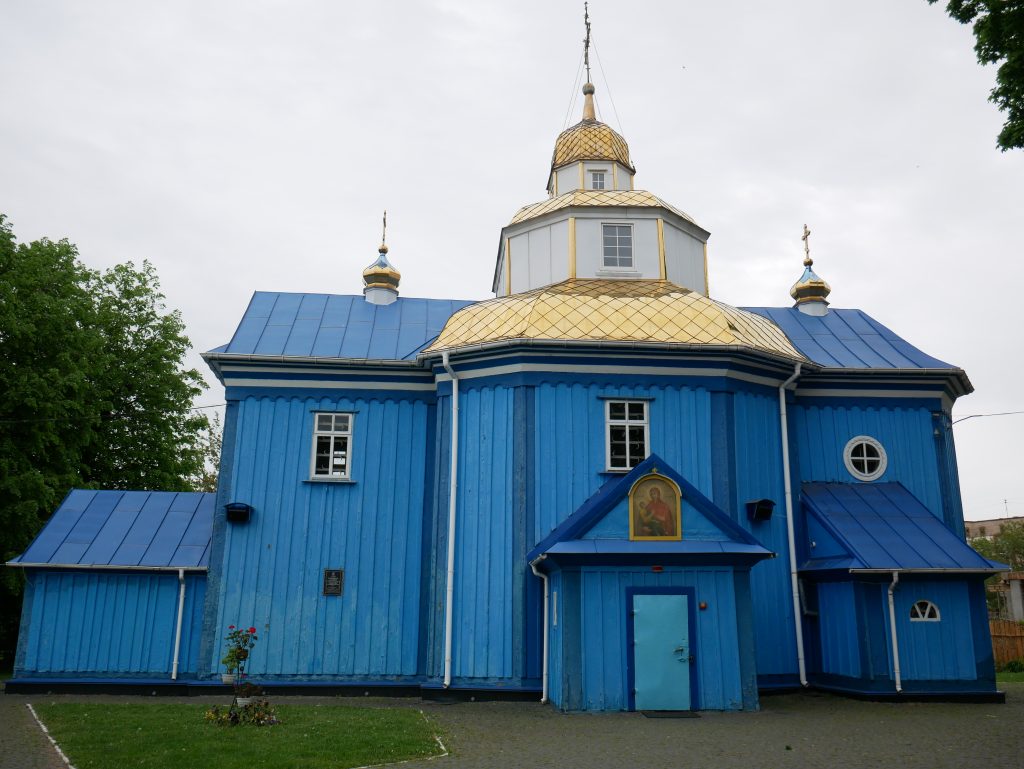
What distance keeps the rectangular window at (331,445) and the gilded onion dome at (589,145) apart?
8279 millimetres

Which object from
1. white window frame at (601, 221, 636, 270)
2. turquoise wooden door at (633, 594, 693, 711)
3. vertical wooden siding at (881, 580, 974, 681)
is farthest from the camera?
white window frame at (601, 221, 636, 270)

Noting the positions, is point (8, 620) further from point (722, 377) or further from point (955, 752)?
point (955, 752)

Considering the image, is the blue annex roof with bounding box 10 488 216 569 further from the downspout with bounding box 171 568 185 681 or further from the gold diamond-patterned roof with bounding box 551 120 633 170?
the gold diamond-patterned roof with bounding box 551 120 633 170

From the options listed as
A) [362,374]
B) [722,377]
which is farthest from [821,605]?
[362,374]

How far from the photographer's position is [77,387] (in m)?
20.4

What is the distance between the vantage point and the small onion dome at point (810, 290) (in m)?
18.6

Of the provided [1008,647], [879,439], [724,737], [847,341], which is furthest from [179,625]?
[1008,647]

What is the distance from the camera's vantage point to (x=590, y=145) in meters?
19.5

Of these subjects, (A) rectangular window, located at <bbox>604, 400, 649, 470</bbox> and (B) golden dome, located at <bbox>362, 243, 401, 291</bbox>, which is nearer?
(A) rectangular window, located at <bbox>604, 400, 649, 470</bbox>

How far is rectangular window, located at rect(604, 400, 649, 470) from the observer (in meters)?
13.9

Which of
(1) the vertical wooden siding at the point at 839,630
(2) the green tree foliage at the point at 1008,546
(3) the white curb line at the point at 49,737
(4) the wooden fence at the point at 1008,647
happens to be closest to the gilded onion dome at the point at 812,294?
(1) the vertical wooden siding at the point at 839,630

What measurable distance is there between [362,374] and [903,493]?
9.79 meters

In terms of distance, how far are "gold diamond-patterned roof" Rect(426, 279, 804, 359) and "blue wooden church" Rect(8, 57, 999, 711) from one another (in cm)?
5

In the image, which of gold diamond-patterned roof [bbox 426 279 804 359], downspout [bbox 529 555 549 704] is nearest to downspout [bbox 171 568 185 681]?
gold diamond-patterned roof [bbox 426 279 804 359]
